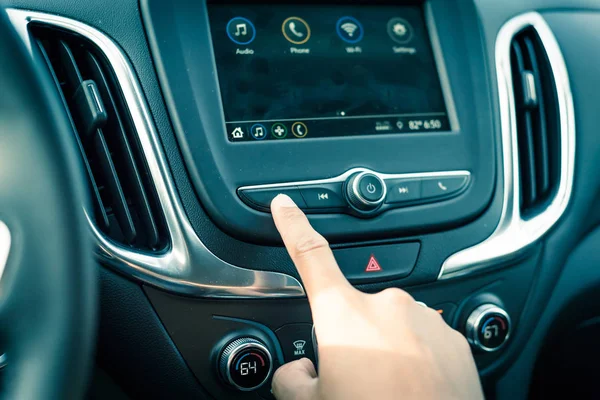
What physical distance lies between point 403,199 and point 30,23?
67cm

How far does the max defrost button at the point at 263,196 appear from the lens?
3.68 feet

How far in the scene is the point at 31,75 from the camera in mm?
751

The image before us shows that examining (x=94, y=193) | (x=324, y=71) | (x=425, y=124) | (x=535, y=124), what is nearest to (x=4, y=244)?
(x=94, y=193)

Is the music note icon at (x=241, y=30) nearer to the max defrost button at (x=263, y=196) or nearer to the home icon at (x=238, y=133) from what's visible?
the home icon at (x=238, y=133)

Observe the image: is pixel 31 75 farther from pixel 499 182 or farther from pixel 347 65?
pixel 499 182

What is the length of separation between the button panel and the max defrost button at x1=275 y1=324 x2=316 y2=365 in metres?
0.20

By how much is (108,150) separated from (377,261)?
483 millimetres

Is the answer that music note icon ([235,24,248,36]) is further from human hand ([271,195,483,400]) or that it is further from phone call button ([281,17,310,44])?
human hand ([271,195,483,400])

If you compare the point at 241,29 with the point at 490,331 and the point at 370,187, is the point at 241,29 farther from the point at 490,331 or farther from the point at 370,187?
the point at 490,331

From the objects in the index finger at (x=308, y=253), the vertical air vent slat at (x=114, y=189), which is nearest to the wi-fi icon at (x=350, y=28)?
the index finger at (x=308, y=253)

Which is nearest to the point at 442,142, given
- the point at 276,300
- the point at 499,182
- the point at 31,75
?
the point at 499,182

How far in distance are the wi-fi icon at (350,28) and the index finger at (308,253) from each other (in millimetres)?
392

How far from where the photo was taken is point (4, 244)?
717 millimetres

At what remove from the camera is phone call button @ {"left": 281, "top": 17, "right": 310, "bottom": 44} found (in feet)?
4.09
